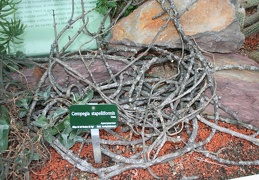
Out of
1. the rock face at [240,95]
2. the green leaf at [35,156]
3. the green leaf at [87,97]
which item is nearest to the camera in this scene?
the green leaf at [35,156]

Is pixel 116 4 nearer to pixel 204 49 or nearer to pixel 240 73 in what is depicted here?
pixel 204 49

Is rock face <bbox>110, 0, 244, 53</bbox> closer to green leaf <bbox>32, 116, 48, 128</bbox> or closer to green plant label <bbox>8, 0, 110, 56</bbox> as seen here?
green plant label <bbox>8, 0, 110, 56</bbox>

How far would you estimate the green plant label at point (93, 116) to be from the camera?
1.56m

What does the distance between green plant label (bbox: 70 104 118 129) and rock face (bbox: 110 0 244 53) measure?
643mm

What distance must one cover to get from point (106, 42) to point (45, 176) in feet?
2.93

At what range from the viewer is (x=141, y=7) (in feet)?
7.02

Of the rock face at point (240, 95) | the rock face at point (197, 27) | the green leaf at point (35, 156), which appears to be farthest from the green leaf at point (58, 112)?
the rock face at point (240, 95)

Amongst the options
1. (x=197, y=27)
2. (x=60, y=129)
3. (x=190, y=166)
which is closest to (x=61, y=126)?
(x=60, y=129)

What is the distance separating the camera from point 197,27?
6.70 feet

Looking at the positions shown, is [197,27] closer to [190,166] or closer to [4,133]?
[190,166]

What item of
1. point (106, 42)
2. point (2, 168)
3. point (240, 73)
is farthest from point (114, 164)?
point (240, 73)

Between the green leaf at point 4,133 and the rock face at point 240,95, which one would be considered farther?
the rock face at point 240,95

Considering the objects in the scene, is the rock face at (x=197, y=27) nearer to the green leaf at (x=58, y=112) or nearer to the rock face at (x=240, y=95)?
the rock face at (x=240, y=95)

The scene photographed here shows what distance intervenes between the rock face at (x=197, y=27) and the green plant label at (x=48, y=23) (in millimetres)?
236
